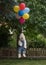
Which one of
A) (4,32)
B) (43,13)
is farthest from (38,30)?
(4,32)

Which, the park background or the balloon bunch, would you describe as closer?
the balloon bunch

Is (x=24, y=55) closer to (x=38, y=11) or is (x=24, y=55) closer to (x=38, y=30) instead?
(x=38, y=30)

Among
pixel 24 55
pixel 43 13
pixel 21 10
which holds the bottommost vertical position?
pixel 24 55

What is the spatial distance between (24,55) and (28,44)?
5.77 feet

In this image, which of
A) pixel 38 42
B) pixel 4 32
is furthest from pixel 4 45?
pixel 38 42

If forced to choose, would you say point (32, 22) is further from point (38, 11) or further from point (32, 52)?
point (32, 52)

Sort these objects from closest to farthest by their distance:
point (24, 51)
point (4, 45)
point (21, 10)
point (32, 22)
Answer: point (21, 10) < point (32, 22) < point (24, 51) < point (4, 45)

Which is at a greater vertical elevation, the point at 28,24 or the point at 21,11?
the point at 28,24

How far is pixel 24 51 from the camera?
1605 cm

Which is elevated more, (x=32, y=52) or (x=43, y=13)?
(x=43, y=13)

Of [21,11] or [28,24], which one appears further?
[28,24]

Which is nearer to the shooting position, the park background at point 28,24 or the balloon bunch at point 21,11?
the balloon bunch at point 21,11

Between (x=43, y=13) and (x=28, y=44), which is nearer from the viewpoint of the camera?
(x=43, y=13)

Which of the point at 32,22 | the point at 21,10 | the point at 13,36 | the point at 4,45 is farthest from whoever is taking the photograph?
the point at 13,36
